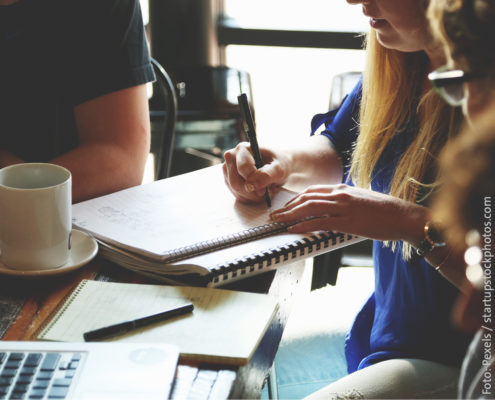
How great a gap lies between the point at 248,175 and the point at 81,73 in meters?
0.44

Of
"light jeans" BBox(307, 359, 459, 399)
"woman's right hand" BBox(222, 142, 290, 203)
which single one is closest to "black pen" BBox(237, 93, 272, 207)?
"woman's right hand" BBox(222, 142, 290, 203)

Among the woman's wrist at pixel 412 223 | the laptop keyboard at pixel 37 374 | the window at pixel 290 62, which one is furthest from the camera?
the window at pixel 290 62

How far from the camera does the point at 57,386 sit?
59 centimetres

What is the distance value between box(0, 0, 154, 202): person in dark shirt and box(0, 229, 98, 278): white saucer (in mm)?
264

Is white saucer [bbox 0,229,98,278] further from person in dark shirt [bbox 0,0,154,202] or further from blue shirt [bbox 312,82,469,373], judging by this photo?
blue shirt [bbox 312,82,469,373]

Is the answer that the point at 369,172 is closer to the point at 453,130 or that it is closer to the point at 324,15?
the point at 453,130

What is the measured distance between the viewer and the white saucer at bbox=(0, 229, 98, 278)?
81 cm

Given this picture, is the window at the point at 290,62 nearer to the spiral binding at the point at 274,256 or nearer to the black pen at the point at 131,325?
the spiral binding at the point at 274,256

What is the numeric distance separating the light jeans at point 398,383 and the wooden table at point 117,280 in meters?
0.15

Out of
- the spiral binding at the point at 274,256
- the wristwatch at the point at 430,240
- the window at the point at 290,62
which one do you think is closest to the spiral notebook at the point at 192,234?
the spiral binding at the point at 274,256

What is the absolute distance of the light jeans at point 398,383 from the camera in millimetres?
883

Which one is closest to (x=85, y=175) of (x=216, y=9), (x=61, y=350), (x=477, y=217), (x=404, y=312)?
(x=61, y=350)

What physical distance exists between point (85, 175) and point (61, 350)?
1.65ft

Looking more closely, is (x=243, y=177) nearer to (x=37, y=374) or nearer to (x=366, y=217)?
(x=366, y=217)
